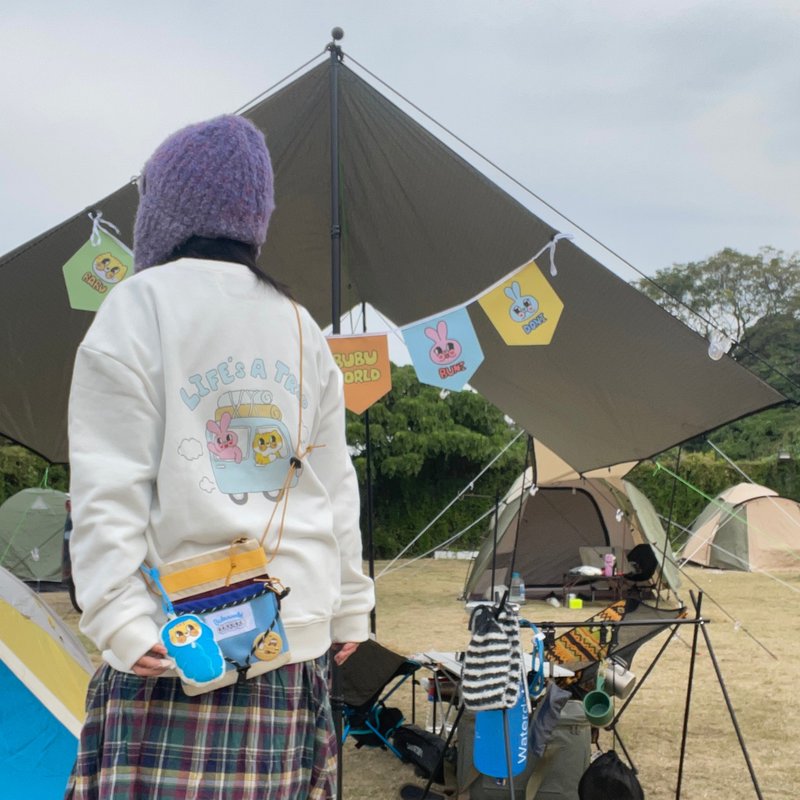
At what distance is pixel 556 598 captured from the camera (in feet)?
29.1

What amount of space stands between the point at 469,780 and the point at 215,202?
2295 mm

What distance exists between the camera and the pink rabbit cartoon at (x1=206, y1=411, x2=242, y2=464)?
3.99 ft

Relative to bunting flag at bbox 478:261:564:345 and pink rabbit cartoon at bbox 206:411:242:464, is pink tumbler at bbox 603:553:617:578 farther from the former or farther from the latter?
pink rabbit cartoon at bbox 206:411:242:464

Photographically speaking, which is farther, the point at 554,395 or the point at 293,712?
the point at 554,395

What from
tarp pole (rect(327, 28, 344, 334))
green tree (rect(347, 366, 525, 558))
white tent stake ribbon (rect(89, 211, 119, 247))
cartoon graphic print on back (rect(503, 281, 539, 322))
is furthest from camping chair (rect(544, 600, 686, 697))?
green tree (rect(347, 366, 525, 558))

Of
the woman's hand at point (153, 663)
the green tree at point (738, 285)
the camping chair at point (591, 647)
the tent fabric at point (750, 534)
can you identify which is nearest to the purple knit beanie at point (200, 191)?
the woman's hand at point (153, 663)

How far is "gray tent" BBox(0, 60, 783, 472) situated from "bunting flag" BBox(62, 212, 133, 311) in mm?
45

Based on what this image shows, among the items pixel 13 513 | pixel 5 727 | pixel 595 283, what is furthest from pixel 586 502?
pixel 5 727

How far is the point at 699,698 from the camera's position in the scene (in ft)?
15.6

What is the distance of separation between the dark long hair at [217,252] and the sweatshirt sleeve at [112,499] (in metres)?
A: 0.22

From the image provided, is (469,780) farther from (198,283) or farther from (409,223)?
(198,283)

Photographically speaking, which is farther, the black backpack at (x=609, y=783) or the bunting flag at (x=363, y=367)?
the bunting flag at (x=363, y=367)

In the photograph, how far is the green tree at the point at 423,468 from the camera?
43.6ft

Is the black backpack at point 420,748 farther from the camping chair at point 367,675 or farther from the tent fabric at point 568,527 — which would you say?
the tent fabric at point 568,527
